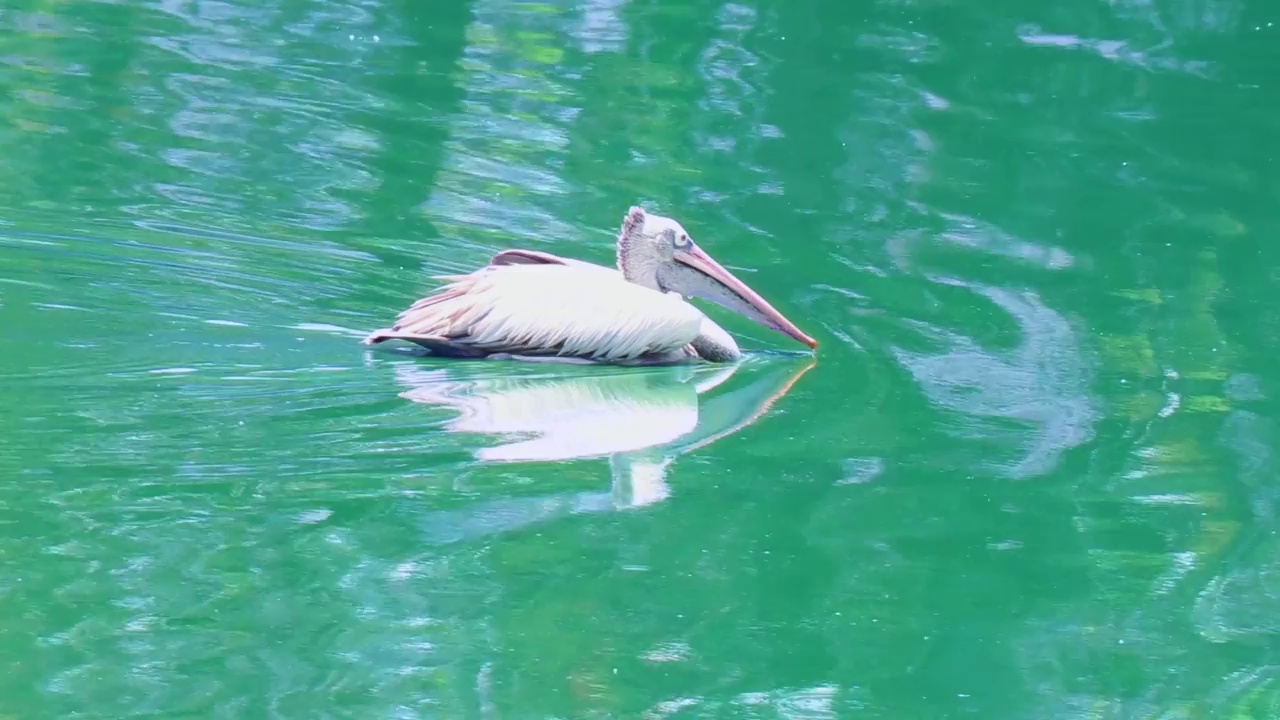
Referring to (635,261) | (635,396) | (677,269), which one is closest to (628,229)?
(635,261)

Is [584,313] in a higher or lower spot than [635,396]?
higher

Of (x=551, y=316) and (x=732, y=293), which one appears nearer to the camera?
(x=551, y=316)

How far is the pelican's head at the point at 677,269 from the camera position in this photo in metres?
6.91

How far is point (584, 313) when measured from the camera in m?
6.59

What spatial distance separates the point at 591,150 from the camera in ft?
30.7

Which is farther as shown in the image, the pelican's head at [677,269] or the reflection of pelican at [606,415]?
the pelican's head at [677,269]

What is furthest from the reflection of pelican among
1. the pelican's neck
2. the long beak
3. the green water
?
the pelican's neck

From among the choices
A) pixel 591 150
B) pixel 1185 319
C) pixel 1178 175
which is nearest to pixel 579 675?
pixel 1185 319

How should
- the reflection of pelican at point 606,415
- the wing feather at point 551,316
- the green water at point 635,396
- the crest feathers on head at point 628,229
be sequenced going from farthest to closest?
the crest feathers on head at point 628,229, the wing feather at point 551,316, the reflection of pelican at point 606,415, the green water at point 635,396

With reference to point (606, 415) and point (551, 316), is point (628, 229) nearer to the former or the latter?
point (551, 316)

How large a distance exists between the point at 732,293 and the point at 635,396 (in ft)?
2.49

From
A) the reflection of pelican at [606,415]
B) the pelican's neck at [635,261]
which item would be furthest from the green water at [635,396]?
the pelican's neck at [635,261]

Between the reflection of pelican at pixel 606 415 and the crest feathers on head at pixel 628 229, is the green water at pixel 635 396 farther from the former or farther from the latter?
the crest feathers on head at pixel 628 229

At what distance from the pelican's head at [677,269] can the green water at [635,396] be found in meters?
0.26
